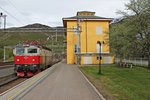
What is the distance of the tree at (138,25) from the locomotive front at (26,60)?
12388 mm

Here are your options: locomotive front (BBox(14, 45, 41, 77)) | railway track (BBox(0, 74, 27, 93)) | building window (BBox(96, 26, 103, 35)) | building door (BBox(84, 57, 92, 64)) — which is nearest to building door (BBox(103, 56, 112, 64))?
building door (BBox(84, 57, 92, 64))

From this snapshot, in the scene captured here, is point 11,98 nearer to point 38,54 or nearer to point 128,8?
point 38,54

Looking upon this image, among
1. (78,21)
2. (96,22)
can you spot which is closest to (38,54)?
(78,21)

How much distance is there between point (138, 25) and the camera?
37500 millimetres

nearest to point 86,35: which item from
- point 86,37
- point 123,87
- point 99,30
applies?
point 86,37

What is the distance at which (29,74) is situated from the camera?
1281 inches

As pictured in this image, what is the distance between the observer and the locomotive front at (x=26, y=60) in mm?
31938

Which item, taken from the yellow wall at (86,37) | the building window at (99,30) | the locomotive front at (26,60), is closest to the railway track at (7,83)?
the locomotive front at (26,60)

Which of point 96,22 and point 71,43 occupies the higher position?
point 96,22

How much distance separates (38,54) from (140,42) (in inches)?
527

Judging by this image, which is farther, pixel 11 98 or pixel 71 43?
pixel 71 43

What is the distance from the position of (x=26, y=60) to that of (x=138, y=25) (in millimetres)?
13888

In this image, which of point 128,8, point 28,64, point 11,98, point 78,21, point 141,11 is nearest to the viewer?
point 11,98

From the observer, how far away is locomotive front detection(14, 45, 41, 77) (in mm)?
31938
